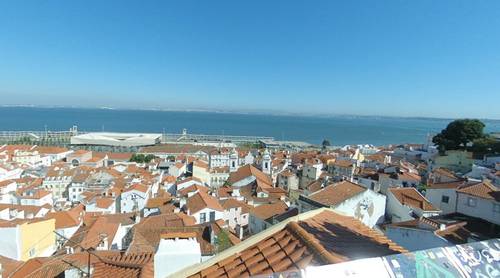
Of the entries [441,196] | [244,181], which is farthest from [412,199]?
[244,181]

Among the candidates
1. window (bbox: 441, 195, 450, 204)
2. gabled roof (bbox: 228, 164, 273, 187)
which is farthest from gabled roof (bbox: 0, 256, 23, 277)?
gabled roof (bbox: 228, 164, 273, 187)

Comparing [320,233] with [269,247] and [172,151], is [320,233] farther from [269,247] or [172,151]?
[172,151]

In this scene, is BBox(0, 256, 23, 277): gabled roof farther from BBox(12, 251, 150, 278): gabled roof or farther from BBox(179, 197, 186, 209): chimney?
BBox(179, 197, 186, 209): chimney

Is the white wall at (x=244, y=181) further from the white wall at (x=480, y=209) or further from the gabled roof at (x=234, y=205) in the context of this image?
the white wall at (x=480, y=209)

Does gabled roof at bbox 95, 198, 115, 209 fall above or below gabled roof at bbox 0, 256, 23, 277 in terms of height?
below

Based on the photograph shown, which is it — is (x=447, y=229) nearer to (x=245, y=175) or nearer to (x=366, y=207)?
(x=366, y=207)

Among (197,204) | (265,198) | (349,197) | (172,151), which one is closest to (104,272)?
(349,197)
